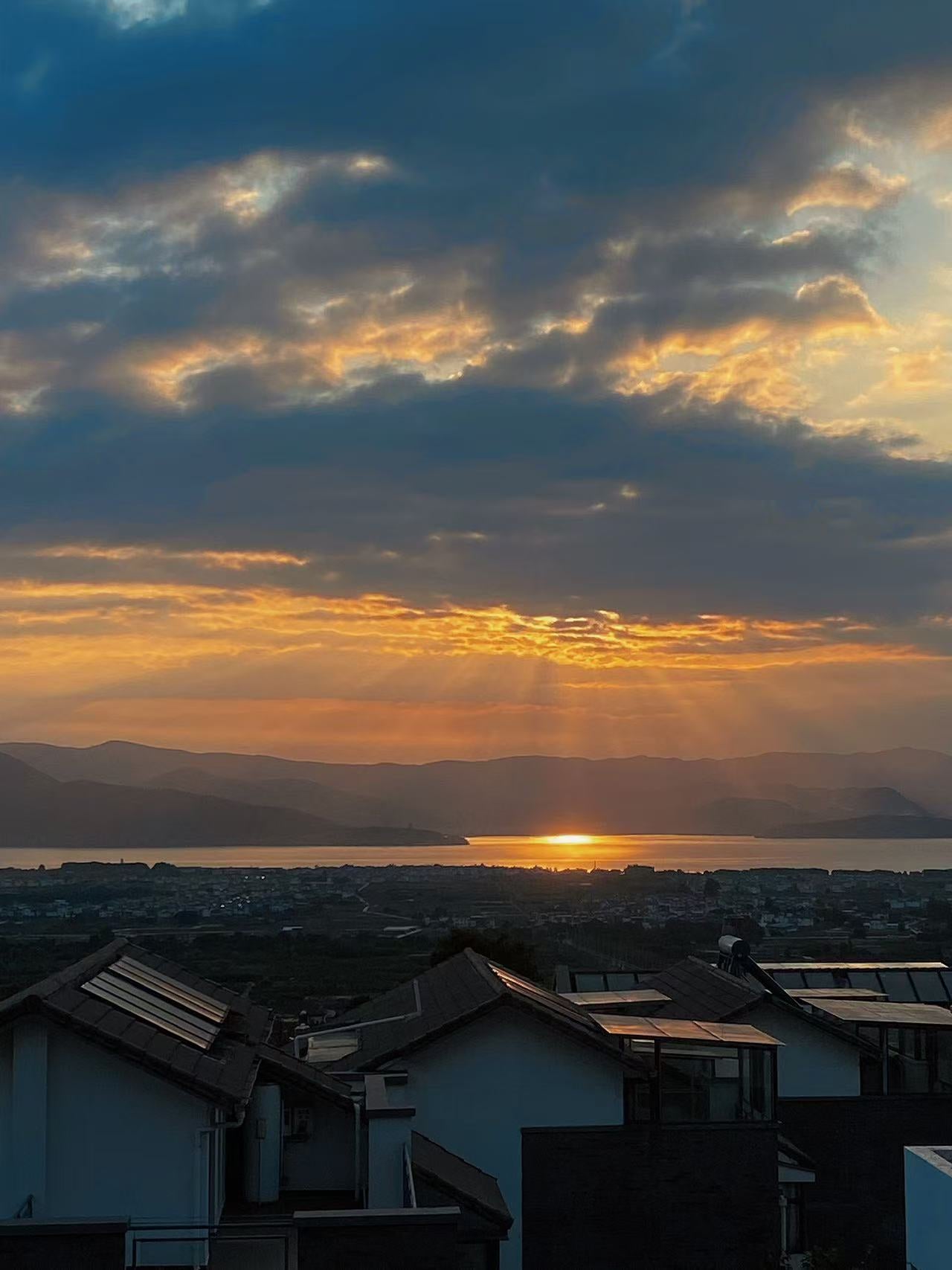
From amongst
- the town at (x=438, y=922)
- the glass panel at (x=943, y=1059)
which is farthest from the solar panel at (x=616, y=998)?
the town at (x=438, y=922)

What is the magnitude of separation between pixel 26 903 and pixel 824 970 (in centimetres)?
13969

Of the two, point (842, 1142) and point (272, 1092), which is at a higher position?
point (272, 1092)

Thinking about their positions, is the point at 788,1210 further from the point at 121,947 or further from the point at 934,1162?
the point at 934,1162

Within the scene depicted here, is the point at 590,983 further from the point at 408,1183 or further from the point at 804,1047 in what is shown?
the point at 408,1183

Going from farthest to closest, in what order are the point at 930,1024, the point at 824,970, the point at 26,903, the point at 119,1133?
the point at 26,903 → the point at 824,970 → the point at 930,1024 → the point at 119,1133

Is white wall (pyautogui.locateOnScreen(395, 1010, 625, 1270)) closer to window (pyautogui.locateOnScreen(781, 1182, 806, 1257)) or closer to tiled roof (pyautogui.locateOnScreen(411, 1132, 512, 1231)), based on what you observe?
tiled roof (pyautogui.locateOnScreen(411, 1132, 512, 1231))

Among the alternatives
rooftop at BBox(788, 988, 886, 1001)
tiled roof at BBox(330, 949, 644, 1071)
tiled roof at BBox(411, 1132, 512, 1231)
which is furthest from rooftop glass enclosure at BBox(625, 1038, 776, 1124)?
rooftop at BBox(788, 988, 886, 1001)

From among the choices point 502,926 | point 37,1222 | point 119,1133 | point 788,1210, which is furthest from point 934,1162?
point 502,926

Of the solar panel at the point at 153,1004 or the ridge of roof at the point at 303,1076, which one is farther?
the ridge of roof at the point at 303,1076

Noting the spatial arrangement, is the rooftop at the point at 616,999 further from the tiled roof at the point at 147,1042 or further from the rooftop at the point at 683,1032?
the tiled roof at the point at 147,1042

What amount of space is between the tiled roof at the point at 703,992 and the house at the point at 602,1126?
13.0 ft

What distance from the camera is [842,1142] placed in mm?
22609

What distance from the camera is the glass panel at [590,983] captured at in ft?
95.8

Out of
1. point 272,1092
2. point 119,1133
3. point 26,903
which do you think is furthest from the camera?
point 26,903
